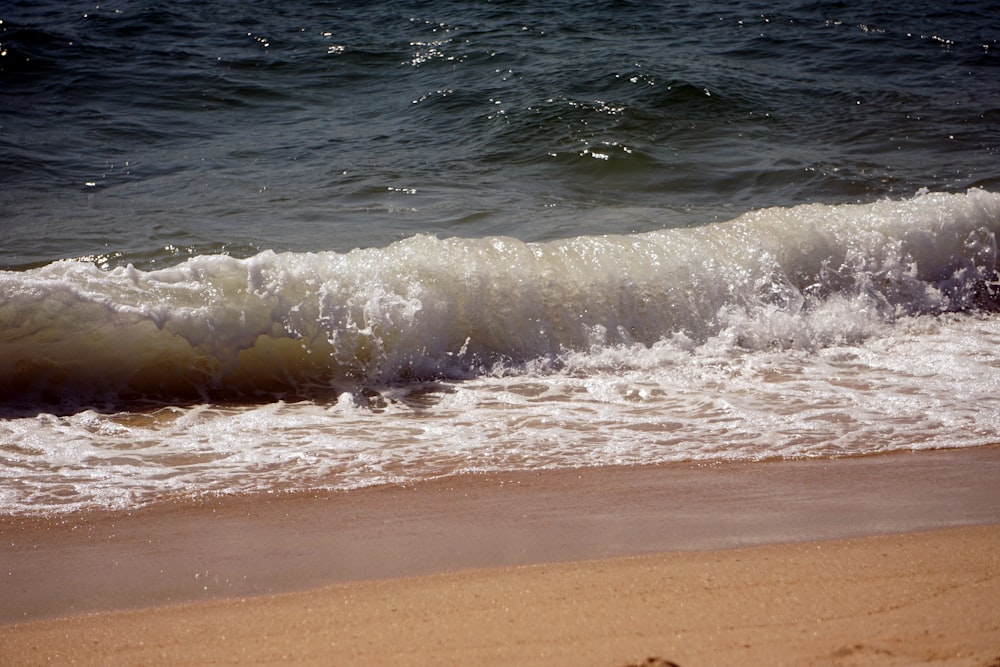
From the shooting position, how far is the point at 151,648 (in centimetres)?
222

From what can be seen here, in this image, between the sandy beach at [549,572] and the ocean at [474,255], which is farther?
the ocean at [474,255]

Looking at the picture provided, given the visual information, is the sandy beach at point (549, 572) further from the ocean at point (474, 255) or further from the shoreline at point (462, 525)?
the ocean at point (474, 255)

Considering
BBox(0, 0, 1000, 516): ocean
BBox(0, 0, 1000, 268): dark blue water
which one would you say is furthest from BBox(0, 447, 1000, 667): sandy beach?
BBox(0, 0, 1000, 268): dark blue water

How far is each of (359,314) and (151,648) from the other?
2.76m

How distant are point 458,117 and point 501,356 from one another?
5.57m

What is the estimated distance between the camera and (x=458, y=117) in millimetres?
9797

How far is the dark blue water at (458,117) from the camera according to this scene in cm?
726

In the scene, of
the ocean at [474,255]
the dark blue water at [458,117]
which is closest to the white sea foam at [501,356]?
the ocean at [474,255]

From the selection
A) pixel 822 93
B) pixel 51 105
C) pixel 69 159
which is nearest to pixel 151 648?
pixel 69 159

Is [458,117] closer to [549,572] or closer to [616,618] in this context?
[549,572]

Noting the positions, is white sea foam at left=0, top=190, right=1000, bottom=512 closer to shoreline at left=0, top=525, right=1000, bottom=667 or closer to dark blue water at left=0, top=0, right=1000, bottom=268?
shoreline at left=0, top=525, right=1000, bottom=667

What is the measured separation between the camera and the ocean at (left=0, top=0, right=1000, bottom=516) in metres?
3.76

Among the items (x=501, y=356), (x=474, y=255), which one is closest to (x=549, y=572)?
(x=501, y=356)

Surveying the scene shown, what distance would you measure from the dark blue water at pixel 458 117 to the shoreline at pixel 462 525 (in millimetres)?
3482
